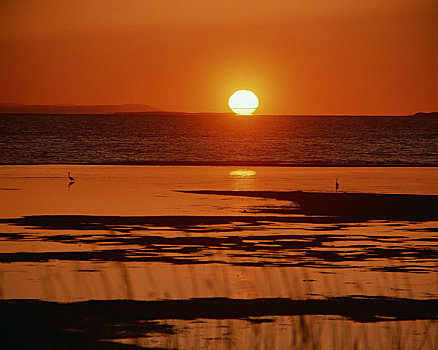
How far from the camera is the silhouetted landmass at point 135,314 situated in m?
12.3

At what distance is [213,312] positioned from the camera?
14.0 meters

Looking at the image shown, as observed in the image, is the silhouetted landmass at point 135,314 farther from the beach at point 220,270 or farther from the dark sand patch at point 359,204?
the dark sand patch at point 359,204

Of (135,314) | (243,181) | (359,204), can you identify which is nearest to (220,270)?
(135,314)

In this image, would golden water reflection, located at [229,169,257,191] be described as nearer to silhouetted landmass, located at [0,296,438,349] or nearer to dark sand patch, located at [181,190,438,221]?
dark sand patch, located at [181,190,438,221]

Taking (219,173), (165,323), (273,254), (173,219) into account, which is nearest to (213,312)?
(165,323)

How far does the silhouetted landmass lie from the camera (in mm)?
12258

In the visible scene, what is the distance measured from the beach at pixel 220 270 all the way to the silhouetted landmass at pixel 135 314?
0.03m

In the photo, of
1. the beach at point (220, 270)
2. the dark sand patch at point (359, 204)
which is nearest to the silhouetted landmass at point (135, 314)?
the beach at point (220, 270)

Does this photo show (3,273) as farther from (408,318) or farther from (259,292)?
(408,318)

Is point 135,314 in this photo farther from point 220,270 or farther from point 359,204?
point 359,204

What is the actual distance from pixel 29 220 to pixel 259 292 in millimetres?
13440

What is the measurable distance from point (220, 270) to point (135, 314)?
4.51 metres

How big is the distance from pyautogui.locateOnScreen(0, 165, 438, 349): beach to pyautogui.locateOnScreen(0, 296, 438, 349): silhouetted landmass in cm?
3

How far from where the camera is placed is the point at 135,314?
13.8 meters
